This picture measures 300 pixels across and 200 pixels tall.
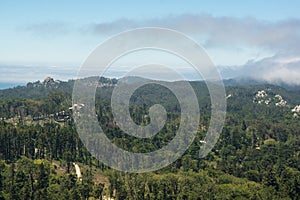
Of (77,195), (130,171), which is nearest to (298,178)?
(130,171)

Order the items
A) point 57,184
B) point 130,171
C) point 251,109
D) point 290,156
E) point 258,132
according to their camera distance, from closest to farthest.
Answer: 1. point 57,184
2. point 130,171
3. point 290,156
4. point 258,132
5. point 251,109

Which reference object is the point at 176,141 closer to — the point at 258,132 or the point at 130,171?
the point at 130,171

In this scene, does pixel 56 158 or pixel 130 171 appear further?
pixel 56 158

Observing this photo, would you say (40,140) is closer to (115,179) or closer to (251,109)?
(115,179)

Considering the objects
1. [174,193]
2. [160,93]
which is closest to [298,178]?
[174,193]

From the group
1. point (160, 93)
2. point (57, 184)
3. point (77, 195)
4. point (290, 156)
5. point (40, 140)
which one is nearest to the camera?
point (77, 195)

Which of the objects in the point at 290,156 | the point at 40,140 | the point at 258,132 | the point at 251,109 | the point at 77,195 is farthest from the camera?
the point at 251,109
